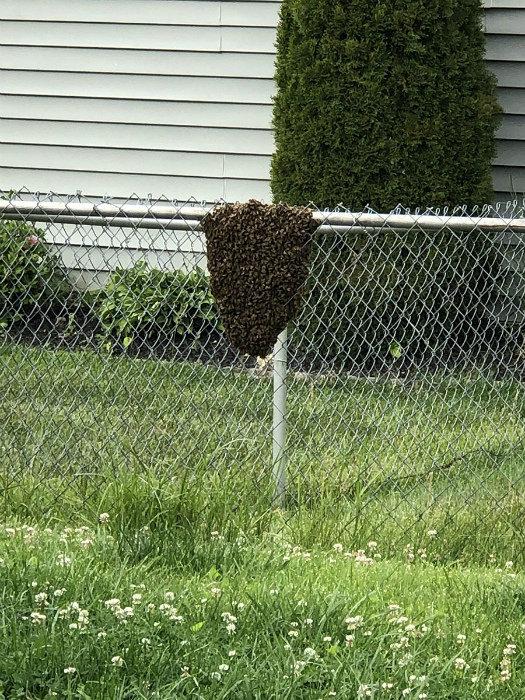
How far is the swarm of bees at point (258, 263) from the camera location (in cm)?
347

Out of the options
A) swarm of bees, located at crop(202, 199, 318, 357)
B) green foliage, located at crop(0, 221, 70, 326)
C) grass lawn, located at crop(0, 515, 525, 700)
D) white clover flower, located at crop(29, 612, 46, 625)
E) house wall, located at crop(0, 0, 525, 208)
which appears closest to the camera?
grass lawn, located at crop(0, 515, 525, 700)

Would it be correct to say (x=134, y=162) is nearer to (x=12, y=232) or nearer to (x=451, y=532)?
(x=12, y=232)

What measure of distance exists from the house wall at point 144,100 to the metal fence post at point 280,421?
125 inches

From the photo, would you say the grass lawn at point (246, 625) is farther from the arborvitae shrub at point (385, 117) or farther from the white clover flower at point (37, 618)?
the arborvitae shrub at point (385, 117)

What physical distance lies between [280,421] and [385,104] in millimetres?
2717

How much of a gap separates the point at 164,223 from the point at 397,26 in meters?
2.81

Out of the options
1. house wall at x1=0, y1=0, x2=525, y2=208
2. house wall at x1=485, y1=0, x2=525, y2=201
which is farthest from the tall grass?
house wall at x1=0, y1=0, x2=525, y2=208

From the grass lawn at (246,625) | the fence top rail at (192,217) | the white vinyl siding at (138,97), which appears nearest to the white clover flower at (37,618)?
the grass lawn at (246,625)

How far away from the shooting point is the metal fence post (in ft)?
12.5

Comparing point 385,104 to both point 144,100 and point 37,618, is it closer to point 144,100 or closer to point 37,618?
point 144,100

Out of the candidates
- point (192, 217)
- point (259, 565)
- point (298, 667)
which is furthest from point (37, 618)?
point (192, 217)

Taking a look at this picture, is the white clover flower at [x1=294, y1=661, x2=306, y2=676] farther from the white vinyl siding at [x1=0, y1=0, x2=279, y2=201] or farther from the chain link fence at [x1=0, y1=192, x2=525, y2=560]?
the white vinyl siding at [x1=0, y1=0, x2=279, y2=201]

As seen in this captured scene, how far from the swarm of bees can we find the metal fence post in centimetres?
31

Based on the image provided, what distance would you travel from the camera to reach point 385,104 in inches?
229
